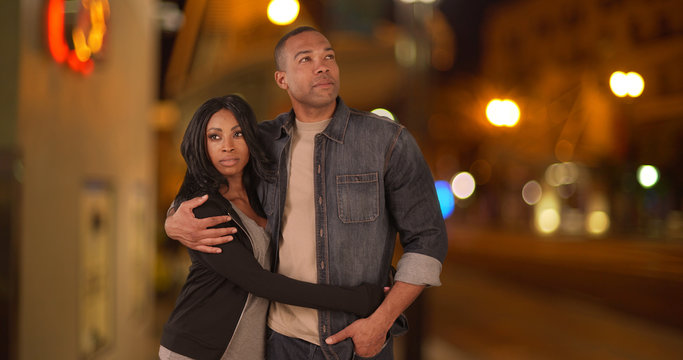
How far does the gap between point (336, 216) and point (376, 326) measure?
38 cm

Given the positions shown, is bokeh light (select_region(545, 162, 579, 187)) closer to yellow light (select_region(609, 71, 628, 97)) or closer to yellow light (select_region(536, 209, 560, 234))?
yellow light (select_region(609, 71, 628, 97))

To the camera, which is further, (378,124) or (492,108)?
(492,108)

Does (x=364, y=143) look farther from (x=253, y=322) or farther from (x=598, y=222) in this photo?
(x=598, y=222)

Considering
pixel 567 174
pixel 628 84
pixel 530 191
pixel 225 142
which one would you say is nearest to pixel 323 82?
pixel 225 142

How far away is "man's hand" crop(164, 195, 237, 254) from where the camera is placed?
195 cm

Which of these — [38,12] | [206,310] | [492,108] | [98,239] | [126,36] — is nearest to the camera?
[206,310]

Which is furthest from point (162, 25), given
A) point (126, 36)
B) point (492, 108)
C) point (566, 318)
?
point (566, 318)

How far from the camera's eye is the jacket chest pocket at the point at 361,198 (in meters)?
2.01

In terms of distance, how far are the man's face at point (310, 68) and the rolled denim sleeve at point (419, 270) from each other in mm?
597

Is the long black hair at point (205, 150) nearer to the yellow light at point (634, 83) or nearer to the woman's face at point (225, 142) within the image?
the woman's face at point (225, 142)

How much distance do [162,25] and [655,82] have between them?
34.3 ft

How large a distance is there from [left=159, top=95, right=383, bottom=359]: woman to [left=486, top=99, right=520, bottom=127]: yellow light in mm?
9996

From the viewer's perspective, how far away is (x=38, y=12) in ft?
14.7

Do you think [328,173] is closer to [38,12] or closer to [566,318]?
[38,12]
